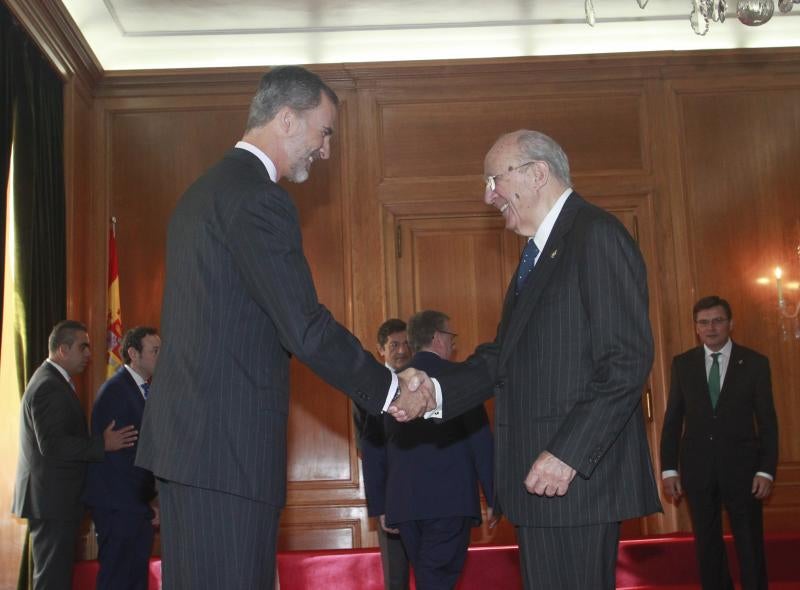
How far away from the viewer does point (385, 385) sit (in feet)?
8.85

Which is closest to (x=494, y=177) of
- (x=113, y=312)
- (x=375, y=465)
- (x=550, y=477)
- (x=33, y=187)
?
(x=550, y=477)

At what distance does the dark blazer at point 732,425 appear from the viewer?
17.7 ft

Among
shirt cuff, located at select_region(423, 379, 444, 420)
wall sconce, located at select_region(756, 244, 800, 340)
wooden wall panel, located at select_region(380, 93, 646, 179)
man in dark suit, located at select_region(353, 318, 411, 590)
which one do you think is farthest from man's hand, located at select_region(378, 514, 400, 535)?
wall sconce, located at select_region(756, 244, 800, 340)

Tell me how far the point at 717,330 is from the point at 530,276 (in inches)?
134

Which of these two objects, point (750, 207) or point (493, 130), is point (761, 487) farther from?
point (493, 130)

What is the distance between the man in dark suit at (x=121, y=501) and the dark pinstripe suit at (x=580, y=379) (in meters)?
3.01

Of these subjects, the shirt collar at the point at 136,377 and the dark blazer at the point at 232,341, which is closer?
the dark blazer at the point at 232,341

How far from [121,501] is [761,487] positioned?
11.4 feet

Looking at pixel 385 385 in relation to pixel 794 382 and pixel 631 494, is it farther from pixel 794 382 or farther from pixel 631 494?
pixel 794 382

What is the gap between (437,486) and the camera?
171 inches

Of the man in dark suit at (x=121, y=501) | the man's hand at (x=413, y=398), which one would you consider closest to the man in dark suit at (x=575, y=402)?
the man's hand at (x=413, y=398)

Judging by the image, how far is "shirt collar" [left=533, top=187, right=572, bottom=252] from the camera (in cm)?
274

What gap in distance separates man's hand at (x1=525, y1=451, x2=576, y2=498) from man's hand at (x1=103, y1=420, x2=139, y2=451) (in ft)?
10.8

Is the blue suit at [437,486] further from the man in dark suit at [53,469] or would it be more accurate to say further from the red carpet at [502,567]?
→ the red carpet at [502,567]
